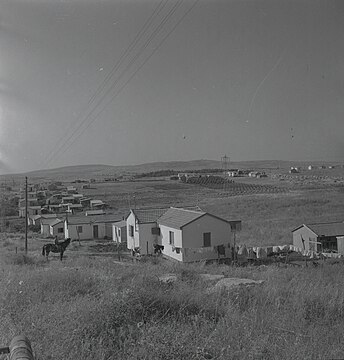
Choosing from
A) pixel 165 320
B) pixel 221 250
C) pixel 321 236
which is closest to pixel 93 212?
pixel 221 250

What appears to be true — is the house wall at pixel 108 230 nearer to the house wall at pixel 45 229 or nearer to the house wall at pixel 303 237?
the house wall at pixel 45 229

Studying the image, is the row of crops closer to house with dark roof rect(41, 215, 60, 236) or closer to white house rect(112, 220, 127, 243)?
white house rect(112, 220, 127, 243)

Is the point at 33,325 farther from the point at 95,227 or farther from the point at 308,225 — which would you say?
the point at 95,227

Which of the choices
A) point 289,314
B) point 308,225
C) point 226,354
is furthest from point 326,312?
point 308,225

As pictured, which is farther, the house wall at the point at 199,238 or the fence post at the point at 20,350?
the house wall at the point at 199,238

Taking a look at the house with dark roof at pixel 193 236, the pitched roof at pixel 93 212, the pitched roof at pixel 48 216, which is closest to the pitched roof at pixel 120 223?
the pitched roof at pixel 93 212

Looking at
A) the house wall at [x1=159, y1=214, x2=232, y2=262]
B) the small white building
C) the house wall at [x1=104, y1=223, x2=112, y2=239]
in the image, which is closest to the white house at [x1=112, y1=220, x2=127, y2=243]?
the house wall at [x1=104, y1=223, x2=112, y2=239]
